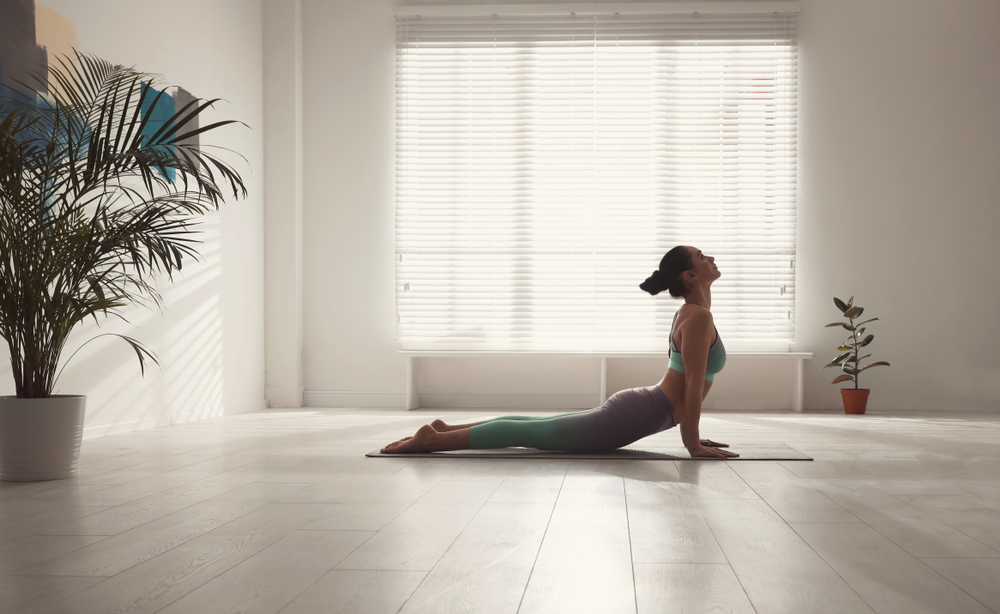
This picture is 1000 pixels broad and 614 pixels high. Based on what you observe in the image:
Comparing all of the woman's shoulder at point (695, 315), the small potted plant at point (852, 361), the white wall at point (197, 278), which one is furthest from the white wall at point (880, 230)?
the woman's shoulder at point (695, 315)

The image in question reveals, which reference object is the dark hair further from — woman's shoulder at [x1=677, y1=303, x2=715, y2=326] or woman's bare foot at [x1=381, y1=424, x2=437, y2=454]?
woman's bare foot at [x1=381, y1=424, x2=437, y2=454]

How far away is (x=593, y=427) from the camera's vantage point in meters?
3.39

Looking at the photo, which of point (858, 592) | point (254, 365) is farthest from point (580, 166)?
point (858, 592)

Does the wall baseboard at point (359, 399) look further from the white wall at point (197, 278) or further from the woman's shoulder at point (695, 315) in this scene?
the woman's shoulder at point (695, 315)

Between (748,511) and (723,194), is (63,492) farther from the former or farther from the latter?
(723,194)

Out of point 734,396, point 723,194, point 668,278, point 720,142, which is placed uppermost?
point 720,142

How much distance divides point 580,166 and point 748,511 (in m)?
4.39

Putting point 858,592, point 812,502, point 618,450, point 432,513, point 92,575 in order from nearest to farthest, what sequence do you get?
point 858,592
point 92,575
point 432,513
point 812,502
point 618,450

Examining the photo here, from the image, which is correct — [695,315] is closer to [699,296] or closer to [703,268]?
[699,296]

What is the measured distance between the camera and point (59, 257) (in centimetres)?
286

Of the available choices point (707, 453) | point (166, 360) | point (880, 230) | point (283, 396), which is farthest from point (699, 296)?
point (283, 396)

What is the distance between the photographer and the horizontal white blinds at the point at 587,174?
626 centimetres

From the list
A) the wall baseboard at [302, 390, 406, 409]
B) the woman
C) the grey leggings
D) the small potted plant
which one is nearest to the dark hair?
the woman

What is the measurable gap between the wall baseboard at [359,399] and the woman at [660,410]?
2864 millimetres
